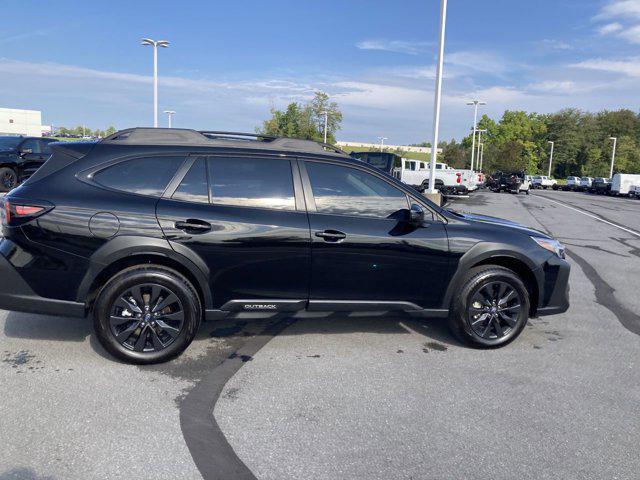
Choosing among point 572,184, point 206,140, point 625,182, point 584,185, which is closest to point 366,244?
point 206,140

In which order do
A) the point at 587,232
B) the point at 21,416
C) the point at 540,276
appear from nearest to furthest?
the point at 21,416, the point at 540,276, the point at 587,232

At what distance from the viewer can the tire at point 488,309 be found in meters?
4.56

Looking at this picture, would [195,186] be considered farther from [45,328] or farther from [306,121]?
[306,121]

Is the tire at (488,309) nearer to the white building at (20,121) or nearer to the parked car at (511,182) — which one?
the parked car at (511,182)

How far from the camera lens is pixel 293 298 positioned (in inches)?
168

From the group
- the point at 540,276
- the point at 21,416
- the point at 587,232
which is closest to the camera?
the point at 21,416

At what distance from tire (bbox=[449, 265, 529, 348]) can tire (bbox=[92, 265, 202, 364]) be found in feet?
7.41

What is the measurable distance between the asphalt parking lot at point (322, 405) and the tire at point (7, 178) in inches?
495

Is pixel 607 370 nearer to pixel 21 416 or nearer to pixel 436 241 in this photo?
pixel 436 241

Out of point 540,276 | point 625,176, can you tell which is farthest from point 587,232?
point 625,176

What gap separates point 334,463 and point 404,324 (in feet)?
8.64

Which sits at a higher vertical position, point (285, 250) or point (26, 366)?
point (285, 250)

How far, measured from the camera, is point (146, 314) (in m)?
4.04

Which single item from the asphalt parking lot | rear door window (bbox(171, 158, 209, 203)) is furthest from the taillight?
the asphalt parking lot
